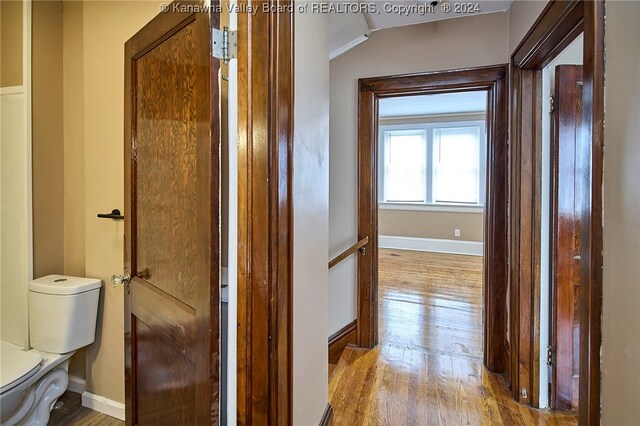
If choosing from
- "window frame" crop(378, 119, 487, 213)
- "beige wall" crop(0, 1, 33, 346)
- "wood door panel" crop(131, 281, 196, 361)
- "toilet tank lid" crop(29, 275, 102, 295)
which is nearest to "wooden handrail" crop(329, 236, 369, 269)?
"wood door panel" crop(131, 281, 196, 361)

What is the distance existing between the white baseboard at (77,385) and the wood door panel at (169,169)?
1.14 m

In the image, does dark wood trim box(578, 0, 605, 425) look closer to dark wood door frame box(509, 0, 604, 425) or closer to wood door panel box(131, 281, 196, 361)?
dark wood door frame box(509, 0, 604, 425)

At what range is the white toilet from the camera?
1600mm

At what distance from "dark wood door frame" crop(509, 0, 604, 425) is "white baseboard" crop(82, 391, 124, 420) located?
83.8 inches

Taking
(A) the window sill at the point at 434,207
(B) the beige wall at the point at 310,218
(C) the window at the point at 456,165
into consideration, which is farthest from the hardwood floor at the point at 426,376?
(C) the window at the point at 456,165

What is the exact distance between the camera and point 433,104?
5.43m

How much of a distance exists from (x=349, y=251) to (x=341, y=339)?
0.69 metres

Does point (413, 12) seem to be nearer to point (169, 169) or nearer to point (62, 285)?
point (169, 169)

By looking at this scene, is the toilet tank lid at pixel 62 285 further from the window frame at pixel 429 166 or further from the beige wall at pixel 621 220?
the window frame at pixel 429 166

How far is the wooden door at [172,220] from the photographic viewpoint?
96cm

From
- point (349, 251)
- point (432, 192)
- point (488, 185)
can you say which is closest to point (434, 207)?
point (432, 192)

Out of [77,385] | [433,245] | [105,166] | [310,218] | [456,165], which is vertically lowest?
[77,385]

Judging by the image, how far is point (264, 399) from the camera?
989 millimetres

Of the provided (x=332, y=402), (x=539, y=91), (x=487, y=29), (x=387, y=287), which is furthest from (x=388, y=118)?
(x=332, y=402)
